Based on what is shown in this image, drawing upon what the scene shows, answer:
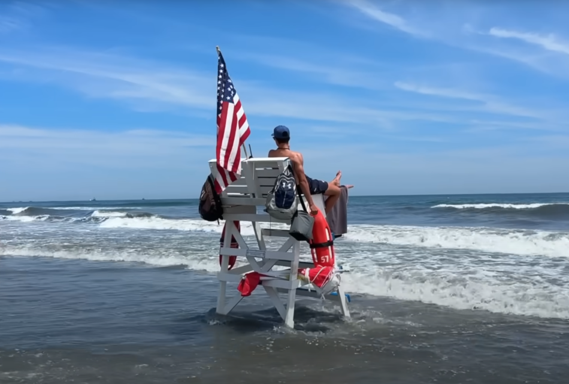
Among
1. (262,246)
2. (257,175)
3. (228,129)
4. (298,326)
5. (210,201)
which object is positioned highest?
(228,129)

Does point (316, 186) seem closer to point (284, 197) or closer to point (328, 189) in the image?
point (328, 189)

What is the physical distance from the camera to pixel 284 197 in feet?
18.5

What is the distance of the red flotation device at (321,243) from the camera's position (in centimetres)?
610

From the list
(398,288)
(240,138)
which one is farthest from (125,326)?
(398,288)

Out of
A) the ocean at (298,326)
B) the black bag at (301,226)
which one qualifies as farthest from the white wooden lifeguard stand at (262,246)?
the ocean at (298,326)

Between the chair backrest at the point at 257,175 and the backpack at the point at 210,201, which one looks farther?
the backpack at the point at 210,201

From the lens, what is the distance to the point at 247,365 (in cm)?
487

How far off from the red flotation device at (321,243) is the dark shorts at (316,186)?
8.8 inches

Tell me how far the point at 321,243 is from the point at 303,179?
2.53 feet

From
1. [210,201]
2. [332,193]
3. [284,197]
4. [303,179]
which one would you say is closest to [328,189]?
[332,193]

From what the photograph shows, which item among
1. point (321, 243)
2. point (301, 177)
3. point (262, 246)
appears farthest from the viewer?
point (262, 246)

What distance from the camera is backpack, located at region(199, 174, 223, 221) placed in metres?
6.24

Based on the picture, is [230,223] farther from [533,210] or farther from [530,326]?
[533,210]

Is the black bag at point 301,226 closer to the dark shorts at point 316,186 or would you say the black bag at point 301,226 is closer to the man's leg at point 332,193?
the dark shorts at point 316,186
